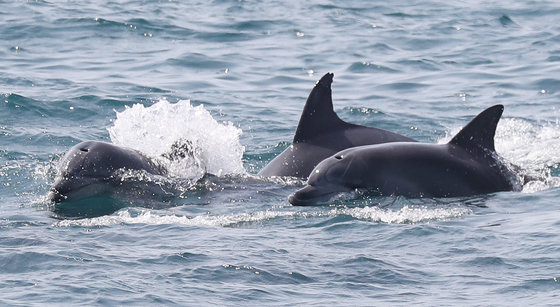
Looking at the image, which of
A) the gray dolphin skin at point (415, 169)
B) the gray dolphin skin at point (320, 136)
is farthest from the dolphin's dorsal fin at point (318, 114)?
the gray dolphin skin at point (415, 169)

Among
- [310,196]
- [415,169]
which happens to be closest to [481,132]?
[415,169]

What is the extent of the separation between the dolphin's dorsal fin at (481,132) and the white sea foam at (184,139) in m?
3.41

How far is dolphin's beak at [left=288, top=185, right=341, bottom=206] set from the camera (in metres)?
13.0

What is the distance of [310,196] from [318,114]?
6.50ft

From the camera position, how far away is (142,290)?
9.59m

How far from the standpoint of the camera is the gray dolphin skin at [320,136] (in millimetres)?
14648

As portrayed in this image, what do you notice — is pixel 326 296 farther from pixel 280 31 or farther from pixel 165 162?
pixel 280 31

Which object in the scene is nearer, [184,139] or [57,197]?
[57,197]

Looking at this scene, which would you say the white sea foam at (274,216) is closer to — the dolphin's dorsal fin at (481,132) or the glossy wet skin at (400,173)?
the glossy wet skin at (400,173)

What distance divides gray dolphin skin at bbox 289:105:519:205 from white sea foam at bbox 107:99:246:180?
7.37 feet

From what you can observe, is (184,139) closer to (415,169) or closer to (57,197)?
(57,197)

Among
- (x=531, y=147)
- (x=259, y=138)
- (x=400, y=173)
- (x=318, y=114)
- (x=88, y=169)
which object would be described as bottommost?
(x=259, y=138)

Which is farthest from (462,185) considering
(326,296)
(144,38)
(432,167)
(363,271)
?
(144,38)

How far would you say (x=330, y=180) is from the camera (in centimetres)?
1320
